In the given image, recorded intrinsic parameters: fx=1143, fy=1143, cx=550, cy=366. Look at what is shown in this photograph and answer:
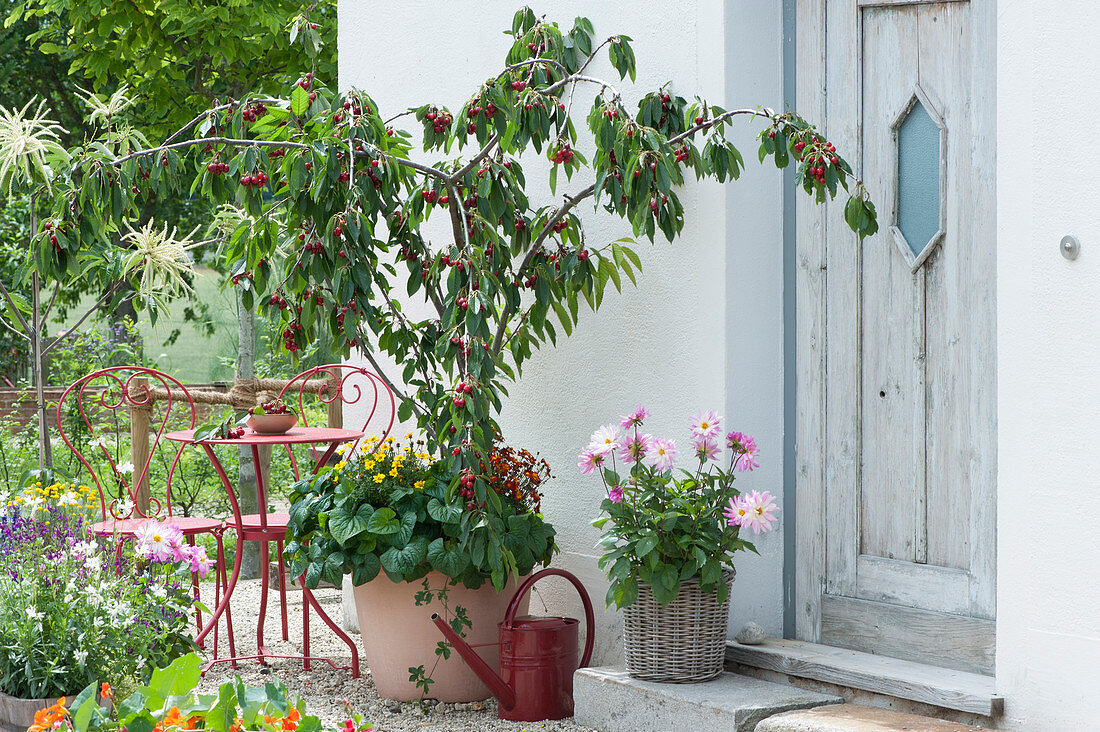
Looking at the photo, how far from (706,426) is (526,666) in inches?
41.9

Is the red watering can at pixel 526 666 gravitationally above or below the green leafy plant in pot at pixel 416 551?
below

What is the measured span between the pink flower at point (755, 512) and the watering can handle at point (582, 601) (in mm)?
790

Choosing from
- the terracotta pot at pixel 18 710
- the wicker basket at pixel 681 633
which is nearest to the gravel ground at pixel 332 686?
the wicker basket at pixel 681 633

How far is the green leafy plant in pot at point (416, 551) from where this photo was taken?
3967 mm

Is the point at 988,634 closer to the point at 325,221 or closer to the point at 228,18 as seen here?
the point at 325,221

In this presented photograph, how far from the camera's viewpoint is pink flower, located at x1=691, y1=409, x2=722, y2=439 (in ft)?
12.1

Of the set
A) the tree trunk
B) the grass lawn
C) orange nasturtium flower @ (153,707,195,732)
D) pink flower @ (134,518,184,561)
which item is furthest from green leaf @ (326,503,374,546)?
the grass lawn

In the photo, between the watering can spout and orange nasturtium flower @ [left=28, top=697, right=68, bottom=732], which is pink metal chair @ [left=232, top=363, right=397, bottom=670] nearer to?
the watering can spout

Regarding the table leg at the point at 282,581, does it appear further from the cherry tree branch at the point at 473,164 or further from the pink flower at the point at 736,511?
the pink flower at the point at 736,511

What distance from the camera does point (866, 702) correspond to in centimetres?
347

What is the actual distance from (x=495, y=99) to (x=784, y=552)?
1.82 m

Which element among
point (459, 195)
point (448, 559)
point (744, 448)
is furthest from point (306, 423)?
point (744, 448)

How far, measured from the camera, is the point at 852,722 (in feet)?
10.4
